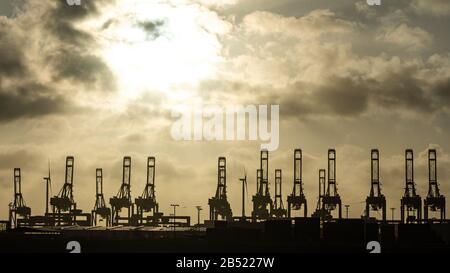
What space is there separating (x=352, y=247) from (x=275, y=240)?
15.6 m

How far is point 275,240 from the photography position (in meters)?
148

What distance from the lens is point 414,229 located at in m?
150

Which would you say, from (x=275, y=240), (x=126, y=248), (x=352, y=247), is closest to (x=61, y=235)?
(x=126, y=248)
